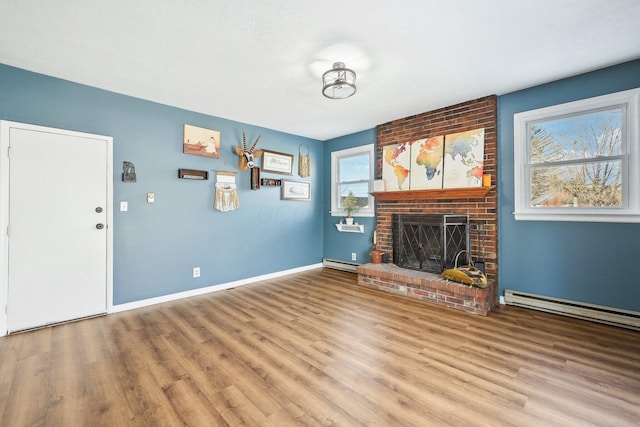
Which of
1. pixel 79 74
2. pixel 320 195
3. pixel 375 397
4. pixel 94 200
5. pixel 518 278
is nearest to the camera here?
pixel 375 397

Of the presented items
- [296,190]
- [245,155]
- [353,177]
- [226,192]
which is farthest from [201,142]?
[353,177]

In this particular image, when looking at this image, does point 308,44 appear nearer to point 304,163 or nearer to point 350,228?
point 304,163

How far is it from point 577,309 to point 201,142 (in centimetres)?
487

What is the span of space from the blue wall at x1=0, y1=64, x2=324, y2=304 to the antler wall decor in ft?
0.32

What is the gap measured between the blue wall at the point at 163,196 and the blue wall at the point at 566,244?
10.9 feet

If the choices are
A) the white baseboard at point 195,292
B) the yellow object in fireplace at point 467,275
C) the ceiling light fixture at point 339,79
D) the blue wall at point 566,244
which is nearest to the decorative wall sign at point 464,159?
the blue wall at point 566,244

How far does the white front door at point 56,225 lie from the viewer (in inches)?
103

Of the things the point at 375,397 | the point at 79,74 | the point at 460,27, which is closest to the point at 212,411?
the point at 375,397

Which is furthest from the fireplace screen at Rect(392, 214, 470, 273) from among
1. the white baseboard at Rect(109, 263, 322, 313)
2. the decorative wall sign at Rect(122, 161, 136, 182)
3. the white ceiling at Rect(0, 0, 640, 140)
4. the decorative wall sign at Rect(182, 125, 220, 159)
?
the decorative wall sign at Rect(122, 161, 136, 182)

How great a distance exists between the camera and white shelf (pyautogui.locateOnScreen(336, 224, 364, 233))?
15.9ft

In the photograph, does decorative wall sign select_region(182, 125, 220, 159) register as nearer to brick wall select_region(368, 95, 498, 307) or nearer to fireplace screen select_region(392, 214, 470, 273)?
brick wall select_region(368, 95, 498, 307)

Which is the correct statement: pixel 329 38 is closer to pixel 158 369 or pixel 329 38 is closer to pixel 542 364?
pixel 158 369

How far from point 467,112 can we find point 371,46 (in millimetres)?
1942

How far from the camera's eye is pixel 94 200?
3.01 m
